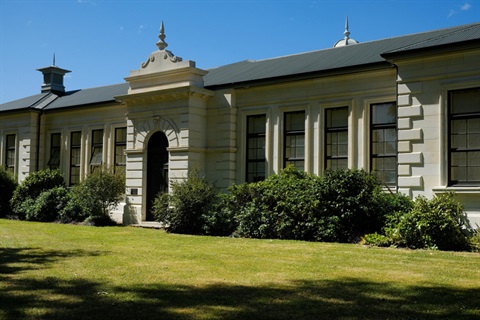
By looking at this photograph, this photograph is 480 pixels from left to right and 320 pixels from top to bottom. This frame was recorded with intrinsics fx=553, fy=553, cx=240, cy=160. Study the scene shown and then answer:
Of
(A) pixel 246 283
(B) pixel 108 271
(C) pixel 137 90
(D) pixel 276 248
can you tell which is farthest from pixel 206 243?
(C) pixel 137 90

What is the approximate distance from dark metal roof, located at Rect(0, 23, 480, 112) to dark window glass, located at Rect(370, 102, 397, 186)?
145 cm

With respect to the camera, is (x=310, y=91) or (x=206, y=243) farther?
(x=310, y=91)

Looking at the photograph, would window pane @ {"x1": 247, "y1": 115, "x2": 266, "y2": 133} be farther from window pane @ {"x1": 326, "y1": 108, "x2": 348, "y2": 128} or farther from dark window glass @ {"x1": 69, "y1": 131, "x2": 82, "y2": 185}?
dark window glass @ {"x1": 69, "y1": 131, "x2": 82, "y2": 185}

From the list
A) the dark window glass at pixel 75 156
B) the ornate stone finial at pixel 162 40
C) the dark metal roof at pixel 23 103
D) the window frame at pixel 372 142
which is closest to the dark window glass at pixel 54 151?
the dark window glass at pixel 75 156

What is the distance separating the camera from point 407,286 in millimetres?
7980

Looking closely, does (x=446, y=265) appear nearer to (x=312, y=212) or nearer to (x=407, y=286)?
(x=407, y=286)

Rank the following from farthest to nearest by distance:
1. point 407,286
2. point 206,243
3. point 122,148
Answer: point 122,148, point 206,243, point 407,286

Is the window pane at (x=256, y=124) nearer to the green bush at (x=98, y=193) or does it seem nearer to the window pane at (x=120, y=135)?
the green bush at (x=98, y=193)

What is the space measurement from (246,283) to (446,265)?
Answer: 4122 mm

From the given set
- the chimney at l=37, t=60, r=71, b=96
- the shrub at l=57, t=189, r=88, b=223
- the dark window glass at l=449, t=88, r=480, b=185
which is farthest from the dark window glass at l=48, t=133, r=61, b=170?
the dark window glass at l=449, t=88, r=480, b=185

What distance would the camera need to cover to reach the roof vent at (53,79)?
107 ft

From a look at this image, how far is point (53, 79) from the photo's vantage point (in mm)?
32875

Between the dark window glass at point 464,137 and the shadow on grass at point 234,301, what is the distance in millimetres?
7693

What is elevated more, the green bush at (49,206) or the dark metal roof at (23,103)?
the dark metal roof at (23,103)
